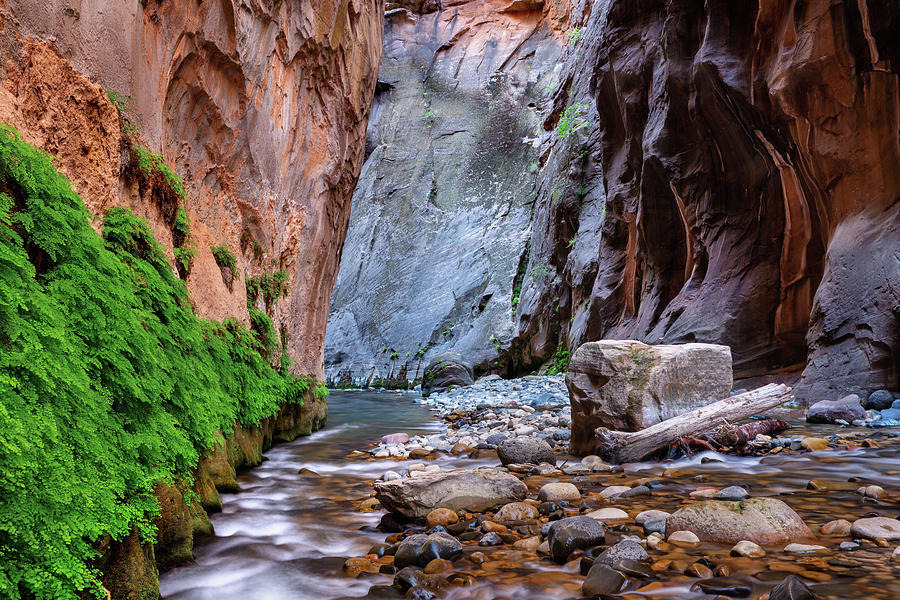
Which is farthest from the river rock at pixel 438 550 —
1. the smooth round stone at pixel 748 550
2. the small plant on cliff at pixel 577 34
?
the small plant on cliff at pixel 577 34

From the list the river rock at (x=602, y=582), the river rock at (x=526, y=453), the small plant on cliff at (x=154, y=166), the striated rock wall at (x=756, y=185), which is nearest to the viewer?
the river rock at (x=602, y=582)

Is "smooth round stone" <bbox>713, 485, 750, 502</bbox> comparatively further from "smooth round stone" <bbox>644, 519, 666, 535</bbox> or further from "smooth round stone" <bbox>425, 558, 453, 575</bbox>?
"smooth round stone" <bbox>425, 558, 453, 575</bbox>

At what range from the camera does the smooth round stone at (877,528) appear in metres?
2.81

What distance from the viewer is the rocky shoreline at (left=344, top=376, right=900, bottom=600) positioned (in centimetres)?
252

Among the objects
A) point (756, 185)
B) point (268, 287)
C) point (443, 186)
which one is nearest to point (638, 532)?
point (268, 287)

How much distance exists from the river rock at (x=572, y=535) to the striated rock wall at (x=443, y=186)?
23.6 meters

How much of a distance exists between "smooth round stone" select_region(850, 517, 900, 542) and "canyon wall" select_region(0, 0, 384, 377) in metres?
4.83

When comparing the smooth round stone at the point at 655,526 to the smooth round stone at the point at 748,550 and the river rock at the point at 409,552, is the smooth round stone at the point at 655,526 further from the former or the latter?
the river rock at the point at 409,552

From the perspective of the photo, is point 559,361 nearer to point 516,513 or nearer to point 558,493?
point 558,493

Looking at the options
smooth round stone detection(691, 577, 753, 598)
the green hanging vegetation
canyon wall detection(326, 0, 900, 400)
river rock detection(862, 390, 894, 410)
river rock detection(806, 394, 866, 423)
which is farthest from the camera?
canyon wall detection(326, 0, 900, 400)

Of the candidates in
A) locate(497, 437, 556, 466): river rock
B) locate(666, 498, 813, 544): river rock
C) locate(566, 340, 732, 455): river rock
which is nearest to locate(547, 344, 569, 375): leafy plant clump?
locate(566, 340, 732, 455): river rock

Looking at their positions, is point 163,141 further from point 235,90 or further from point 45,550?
point 45,550

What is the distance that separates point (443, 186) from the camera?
124 ft

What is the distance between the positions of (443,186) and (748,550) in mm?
36280
